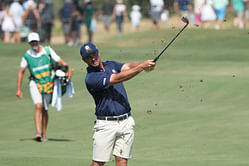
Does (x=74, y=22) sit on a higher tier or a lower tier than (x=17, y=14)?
lower

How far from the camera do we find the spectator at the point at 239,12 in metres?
33.9

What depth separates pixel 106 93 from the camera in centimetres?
991

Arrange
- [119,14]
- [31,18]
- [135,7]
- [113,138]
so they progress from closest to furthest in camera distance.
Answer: [113,138] < [31,18] < [119,14] < [135,7]

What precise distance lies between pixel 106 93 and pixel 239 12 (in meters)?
25.3

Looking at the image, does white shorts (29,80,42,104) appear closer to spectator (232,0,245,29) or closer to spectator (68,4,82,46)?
spectator (68,4,82,46)

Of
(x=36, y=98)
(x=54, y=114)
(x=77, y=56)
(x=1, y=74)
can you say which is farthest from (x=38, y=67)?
(x=77, y=56)

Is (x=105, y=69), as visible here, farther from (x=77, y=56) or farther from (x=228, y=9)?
(x=228, y=9)

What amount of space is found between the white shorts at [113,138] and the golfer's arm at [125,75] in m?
0.56

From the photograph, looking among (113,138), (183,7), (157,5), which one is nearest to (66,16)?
(157,5)

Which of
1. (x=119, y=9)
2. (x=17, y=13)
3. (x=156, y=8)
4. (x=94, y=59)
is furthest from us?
(x=119, y=9)

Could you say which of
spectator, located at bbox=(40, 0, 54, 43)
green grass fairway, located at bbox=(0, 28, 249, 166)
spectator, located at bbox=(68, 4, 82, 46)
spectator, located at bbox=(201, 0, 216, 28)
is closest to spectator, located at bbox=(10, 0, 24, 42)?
spectator, located at bbox=(40, 0, 54, 43)

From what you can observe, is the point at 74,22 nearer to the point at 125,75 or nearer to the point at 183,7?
the point at 183,7

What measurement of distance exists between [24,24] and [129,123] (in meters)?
20.1

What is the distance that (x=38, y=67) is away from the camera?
49.4 feet
